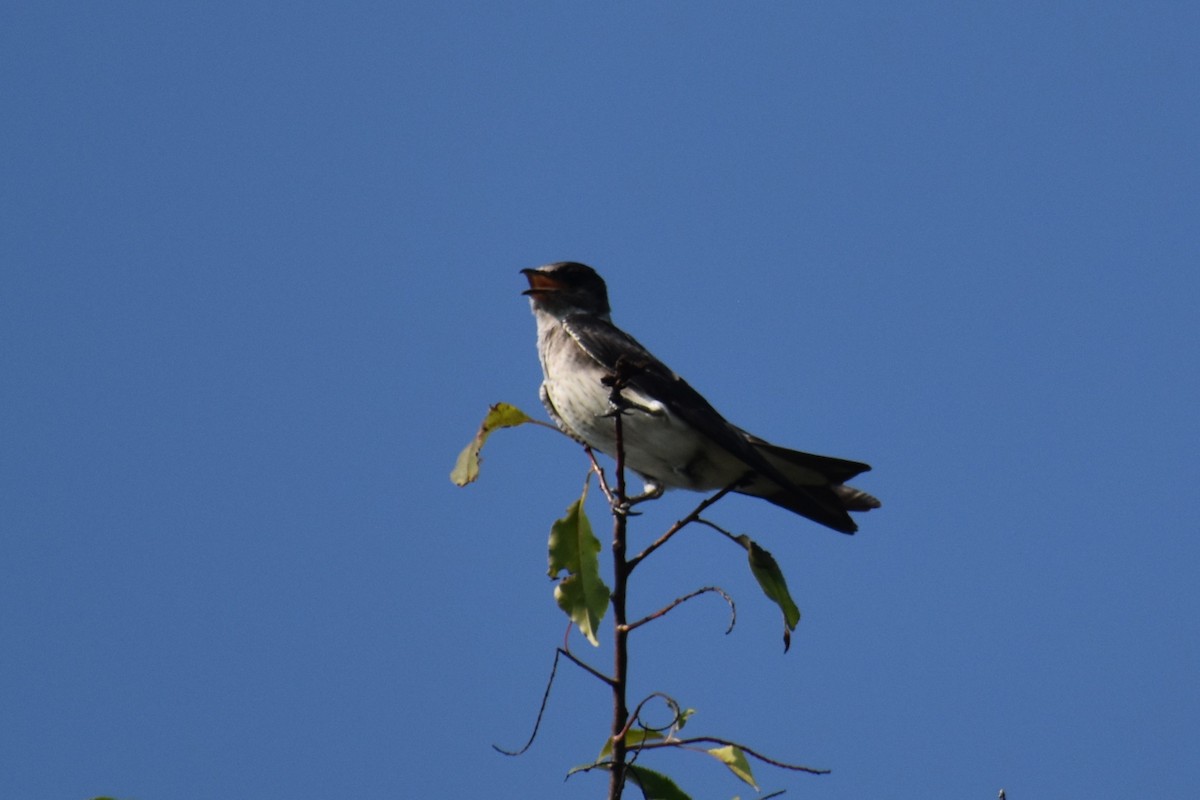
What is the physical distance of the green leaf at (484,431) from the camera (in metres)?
5.50

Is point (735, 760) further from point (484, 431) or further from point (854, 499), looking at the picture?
point (854, 499)

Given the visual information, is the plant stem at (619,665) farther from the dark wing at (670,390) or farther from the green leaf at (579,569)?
the dark wing at (670,390)

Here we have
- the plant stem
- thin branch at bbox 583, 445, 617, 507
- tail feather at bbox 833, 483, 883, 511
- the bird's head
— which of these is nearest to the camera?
the plant stem

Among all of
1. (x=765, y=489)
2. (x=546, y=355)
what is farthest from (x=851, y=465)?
(x=546, y=355)

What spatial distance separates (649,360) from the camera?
7.92 m

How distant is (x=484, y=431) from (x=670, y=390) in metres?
2.32

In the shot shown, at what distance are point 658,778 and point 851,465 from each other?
338 centimetres

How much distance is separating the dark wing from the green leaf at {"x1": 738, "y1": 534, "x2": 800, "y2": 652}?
6.77 ft

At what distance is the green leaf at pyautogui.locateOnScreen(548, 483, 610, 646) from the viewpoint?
15.3 feet

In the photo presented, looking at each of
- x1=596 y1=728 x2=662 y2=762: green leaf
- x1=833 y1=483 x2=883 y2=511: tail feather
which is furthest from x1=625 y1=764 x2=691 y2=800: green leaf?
x1=833 y1=483 x2=883 y2=511: tail feather

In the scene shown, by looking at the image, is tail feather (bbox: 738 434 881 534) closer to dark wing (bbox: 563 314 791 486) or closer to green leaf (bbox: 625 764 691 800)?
dark wing (bbox: 563 314 791 486)

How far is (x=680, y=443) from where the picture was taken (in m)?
7.60

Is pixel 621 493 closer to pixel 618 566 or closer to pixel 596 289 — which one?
pixel 618 566

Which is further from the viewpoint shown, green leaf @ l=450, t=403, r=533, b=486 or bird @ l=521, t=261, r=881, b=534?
bird @ l=521, t=261, r=881, b=534
